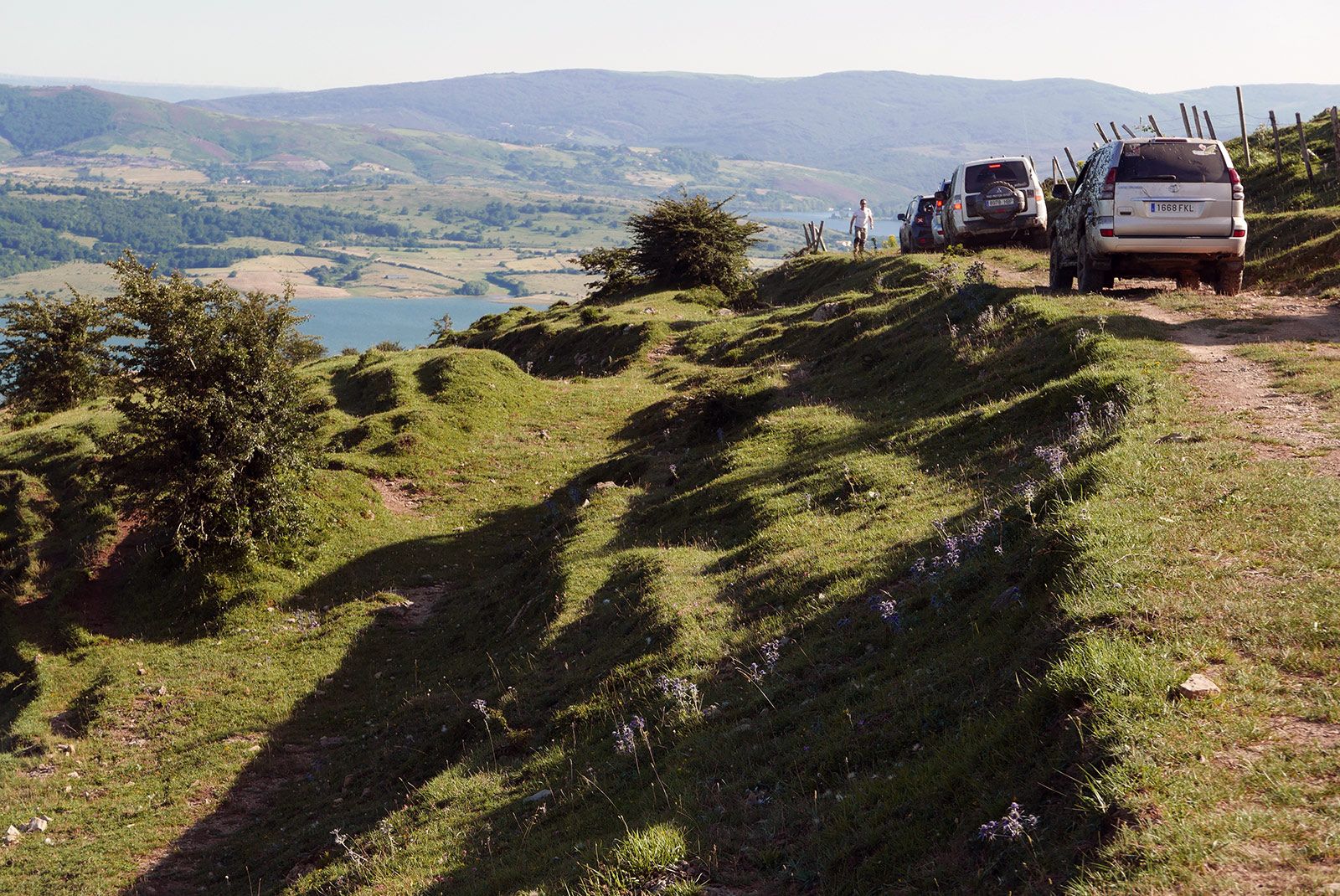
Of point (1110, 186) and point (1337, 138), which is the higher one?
point (1337, 138)

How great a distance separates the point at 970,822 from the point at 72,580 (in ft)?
61.7

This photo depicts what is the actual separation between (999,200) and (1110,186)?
42.5ft

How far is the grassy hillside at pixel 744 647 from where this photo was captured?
5438 millimetres

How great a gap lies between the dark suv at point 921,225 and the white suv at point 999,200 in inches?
336

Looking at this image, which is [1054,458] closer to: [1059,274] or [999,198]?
[1059,274]

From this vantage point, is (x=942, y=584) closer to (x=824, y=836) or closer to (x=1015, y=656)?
(x=1015, y=656)

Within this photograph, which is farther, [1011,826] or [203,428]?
[203,428]

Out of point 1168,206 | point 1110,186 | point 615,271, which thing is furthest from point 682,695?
point 615,271

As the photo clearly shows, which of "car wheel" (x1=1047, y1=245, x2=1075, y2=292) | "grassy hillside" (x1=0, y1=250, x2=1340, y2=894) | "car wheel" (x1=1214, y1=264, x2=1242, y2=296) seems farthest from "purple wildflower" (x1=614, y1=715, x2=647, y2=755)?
"car wheel" (x1=1047, y1=245, x2=1075, y2=292)

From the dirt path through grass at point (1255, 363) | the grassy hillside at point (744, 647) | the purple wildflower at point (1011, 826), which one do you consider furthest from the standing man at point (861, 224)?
the purple wildflower at point (1011, 826)

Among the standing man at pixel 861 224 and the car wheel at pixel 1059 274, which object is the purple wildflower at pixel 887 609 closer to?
the car wheel at pixel 1059 274

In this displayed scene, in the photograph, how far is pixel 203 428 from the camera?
19766 mm

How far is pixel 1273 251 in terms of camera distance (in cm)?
2353

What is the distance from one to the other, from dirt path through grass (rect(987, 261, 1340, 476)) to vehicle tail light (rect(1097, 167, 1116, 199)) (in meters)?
1.88
